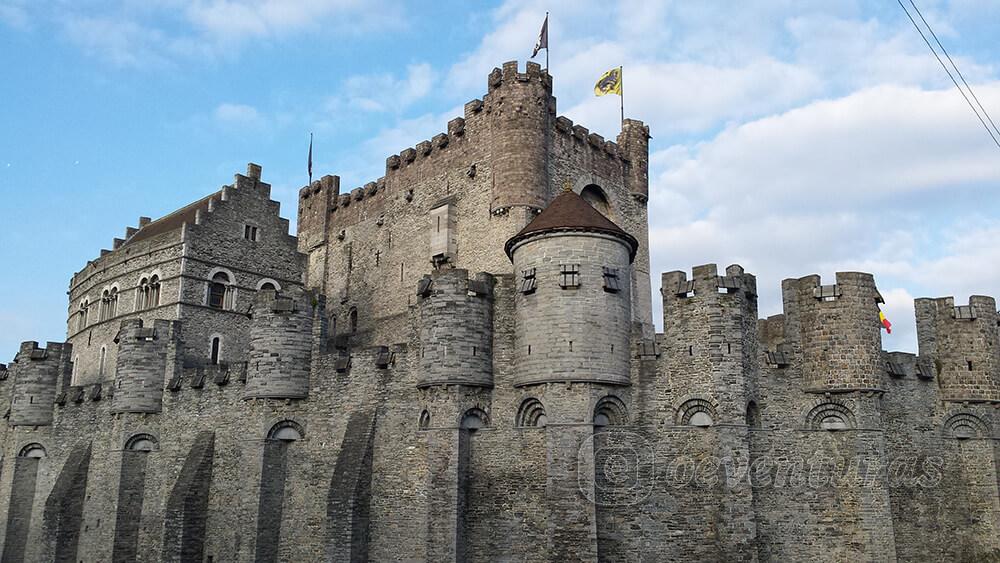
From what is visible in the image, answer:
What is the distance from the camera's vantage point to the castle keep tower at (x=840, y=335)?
24.0 m

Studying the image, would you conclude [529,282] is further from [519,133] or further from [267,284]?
[267,284]

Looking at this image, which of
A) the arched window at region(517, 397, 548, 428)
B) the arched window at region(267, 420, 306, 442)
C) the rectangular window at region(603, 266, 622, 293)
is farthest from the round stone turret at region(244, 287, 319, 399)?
the rectangular window at region(603, 266, 622, 293)

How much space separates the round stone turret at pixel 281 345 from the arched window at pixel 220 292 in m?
Result: 11.2

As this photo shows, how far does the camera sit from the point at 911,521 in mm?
24406

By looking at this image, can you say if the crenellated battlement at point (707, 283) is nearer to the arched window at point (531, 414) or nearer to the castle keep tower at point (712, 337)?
the castle keep tower at point (712, 337)

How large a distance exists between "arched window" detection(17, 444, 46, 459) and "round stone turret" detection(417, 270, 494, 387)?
22303 millimetres

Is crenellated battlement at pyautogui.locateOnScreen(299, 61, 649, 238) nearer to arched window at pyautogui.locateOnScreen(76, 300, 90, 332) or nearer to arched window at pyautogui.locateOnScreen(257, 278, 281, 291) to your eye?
arched window at pyautogui.locateOnScreen(257, 278, 281, 291)

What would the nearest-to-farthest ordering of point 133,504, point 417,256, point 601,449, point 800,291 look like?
point 601,449 < point 800,291 < point 133,504 < point 417,256

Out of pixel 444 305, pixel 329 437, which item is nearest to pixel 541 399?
pixel 444 305

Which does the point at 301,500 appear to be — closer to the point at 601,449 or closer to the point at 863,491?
the point at 601,449

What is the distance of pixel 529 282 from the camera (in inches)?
969

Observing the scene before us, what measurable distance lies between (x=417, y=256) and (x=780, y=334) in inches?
605

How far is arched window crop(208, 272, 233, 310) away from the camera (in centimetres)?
3980

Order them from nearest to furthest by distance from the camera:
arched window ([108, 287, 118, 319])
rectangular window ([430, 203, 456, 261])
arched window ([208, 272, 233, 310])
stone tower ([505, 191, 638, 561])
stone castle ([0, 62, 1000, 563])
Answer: stone tower ([505, 191, 638, 561]) → stone castle ([0, 62, 1000, 563]) → rectangular window ([430, 203, 456, 261]) → arched window ([208, 272, 233, 310]) → arched window ([108, 287, 118, 319])
